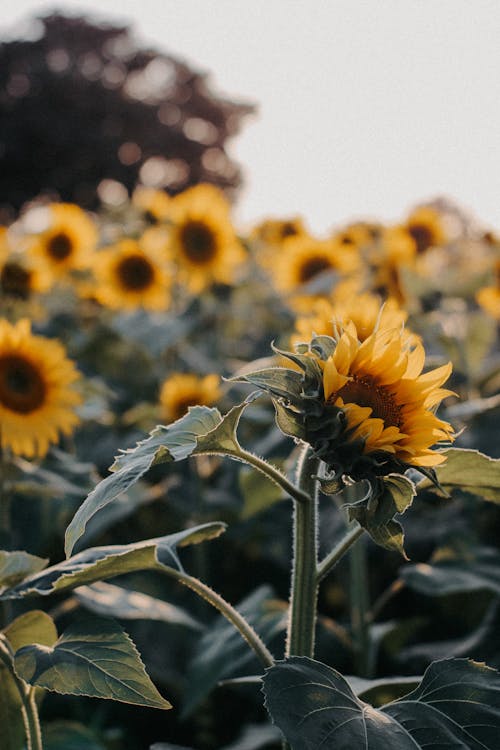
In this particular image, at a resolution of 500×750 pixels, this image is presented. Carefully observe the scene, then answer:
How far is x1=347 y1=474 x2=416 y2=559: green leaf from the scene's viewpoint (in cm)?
83

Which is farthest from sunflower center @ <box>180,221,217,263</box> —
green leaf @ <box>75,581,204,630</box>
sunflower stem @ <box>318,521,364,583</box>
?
sunflower stem @ <box>318,521,364,583</box>

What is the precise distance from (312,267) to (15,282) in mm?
1197

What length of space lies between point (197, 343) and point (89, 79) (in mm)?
16172

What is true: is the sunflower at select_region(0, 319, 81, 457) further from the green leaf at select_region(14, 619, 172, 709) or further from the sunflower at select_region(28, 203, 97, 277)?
the sunflower at select_region(28, 203, 97, 277)

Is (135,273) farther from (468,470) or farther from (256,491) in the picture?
(468,470)

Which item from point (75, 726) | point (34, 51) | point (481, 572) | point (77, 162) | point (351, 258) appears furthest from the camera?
point (34, 51)

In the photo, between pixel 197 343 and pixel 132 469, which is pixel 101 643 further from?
pixel 197 343

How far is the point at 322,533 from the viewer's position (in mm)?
2062

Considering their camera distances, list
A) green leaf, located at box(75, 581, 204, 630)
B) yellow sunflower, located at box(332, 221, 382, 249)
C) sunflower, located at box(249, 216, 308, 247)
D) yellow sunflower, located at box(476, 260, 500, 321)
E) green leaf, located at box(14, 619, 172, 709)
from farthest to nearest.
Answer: sunflower, located at box(249, 216, 308, 247), yellow sunflower, located at box(332, 221, 382, 249), yellow sunflower, located at box(476, 260, 500, 321), green leaf, located at box(75, 581, 204, 630), green leaf, located at box(14, 619, 172, 709)

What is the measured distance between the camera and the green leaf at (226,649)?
1.35 meters

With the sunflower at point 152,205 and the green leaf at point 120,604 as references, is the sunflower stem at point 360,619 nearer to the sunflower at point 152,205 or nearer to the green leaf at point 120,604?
the green leaf at point 120,604

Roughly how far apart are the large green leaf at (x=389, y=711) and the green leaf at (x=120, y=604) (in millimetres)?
408

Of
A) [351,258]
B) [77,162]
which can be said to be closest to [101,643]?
[351,258]

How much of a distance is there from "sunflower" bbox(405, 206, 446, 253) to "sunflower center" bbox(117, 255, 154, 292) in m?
1.36
